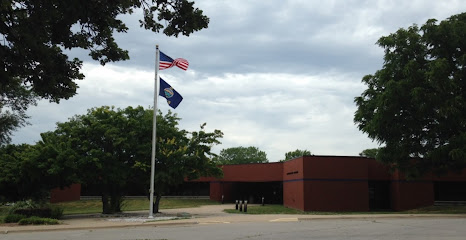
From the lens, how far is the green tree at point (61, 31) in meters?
7.82

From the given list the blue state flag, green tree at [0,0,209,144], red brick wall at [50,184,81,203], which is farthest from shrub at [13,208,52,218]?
red brick wall at [50,184,81,203]

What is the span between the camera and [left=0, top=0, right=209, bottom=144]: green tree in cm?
782

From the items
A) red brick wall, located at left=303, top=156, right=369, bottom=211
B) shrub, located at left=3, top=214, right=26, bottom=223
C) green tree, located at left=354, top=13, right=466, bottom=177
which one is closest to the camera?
shrub, located at left=3, top=214, right=26, bottom=223

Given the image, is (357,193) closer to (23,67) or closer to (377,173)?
(377,173)

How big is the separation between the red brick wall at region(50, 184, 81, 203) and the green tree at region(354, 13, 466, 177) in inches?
1121

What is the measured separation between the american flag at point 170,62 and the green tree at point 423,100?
12.7 metres

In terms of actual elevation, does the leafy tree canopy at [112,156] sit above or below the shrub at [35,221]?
above

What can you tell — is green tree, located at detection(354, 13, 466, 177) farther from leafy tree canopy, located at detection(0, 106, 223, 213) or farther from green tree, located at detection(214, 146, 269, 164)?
green tree, located at detection(214, 146, 269, 164)

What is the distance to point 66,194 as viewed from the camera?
42156mm

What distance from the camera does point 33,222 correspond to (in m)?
19.7

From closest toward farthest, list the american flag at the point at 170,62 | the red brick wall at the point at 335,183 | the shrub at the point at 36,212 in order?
the shrub at the point at 36,212
the american flag at the point at 170,62
the red brick wall at the point at 335,183

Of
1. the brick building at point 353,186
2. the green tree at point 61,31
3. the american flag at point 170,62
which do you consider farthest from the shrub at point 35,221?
the brick building at point 353,186

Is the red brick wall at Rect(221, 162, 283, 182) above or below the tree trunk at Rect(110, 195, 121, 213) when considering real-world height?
above

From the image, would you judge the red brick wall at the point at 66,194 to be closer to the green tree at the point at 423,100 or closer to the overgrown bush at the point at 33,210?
the overgrown bush at the point at 33,210
